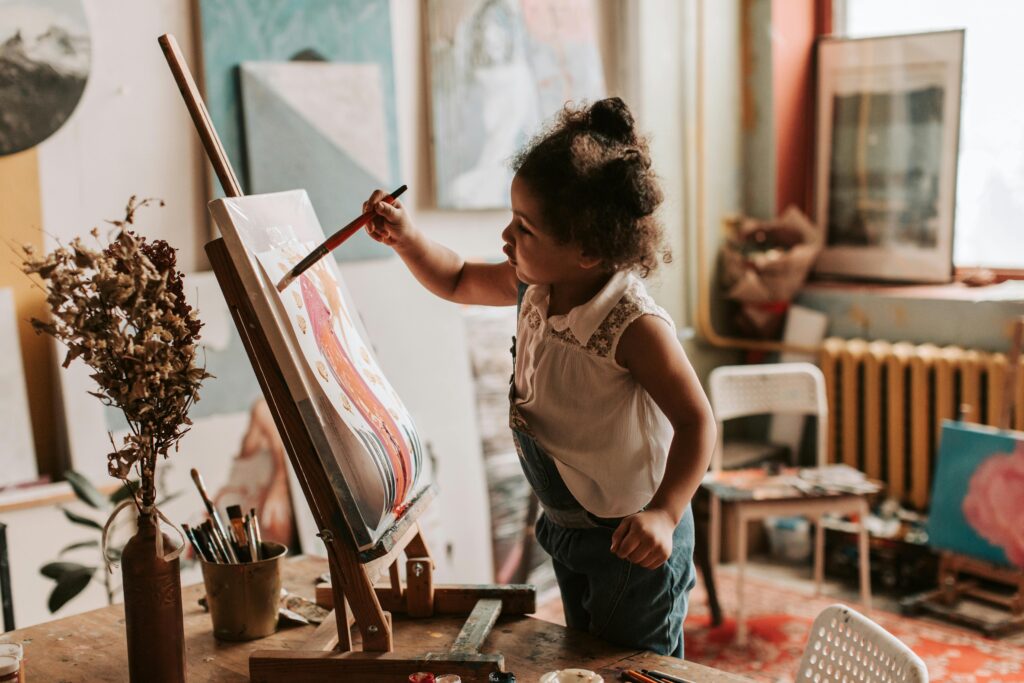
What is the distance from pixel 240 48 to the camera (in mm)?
2523

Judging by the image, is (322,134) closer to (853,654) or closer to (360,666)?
(360,666)

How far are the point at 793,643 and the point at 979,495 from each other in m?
0.73

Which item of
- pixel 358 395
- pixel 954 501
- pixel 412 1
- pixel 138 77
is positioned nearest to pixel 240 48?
pixel 138 77

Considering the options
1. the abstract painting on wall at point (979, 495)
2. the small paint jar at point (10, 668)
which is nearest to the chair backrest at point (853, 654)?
the small paint jar at point (10, 668)

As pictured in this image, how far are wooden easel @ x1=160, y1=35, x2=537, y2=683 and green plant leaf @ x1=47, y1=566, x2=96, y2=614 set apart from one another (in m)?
0.90

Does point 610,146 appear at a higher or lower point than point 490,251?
higher

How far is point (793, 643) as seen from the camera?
317 centimetres

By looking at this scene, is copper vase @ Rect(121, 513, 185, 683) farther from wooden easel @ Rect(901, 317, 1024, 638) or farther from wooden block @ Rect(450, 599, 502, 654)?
wooden easel @ Rect(901, 317, 1024, 638)

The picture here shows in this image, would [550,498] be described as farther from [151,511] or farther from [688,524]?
[151,511]

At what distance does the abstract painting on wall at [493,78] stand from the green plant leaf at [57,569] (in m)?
1.41

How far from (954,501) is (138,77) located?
2648mm

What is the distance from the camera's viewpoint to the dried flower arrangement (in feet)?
4.12

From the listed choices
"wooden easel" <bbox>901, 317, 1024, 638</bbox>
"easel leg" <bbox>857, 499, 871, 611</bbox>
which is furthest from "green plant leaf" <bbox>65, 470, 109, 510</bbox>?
"wooden easel" <bbox>901, 317, 1024, 638</bbox>

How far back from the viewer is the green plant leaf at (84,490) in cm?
221
